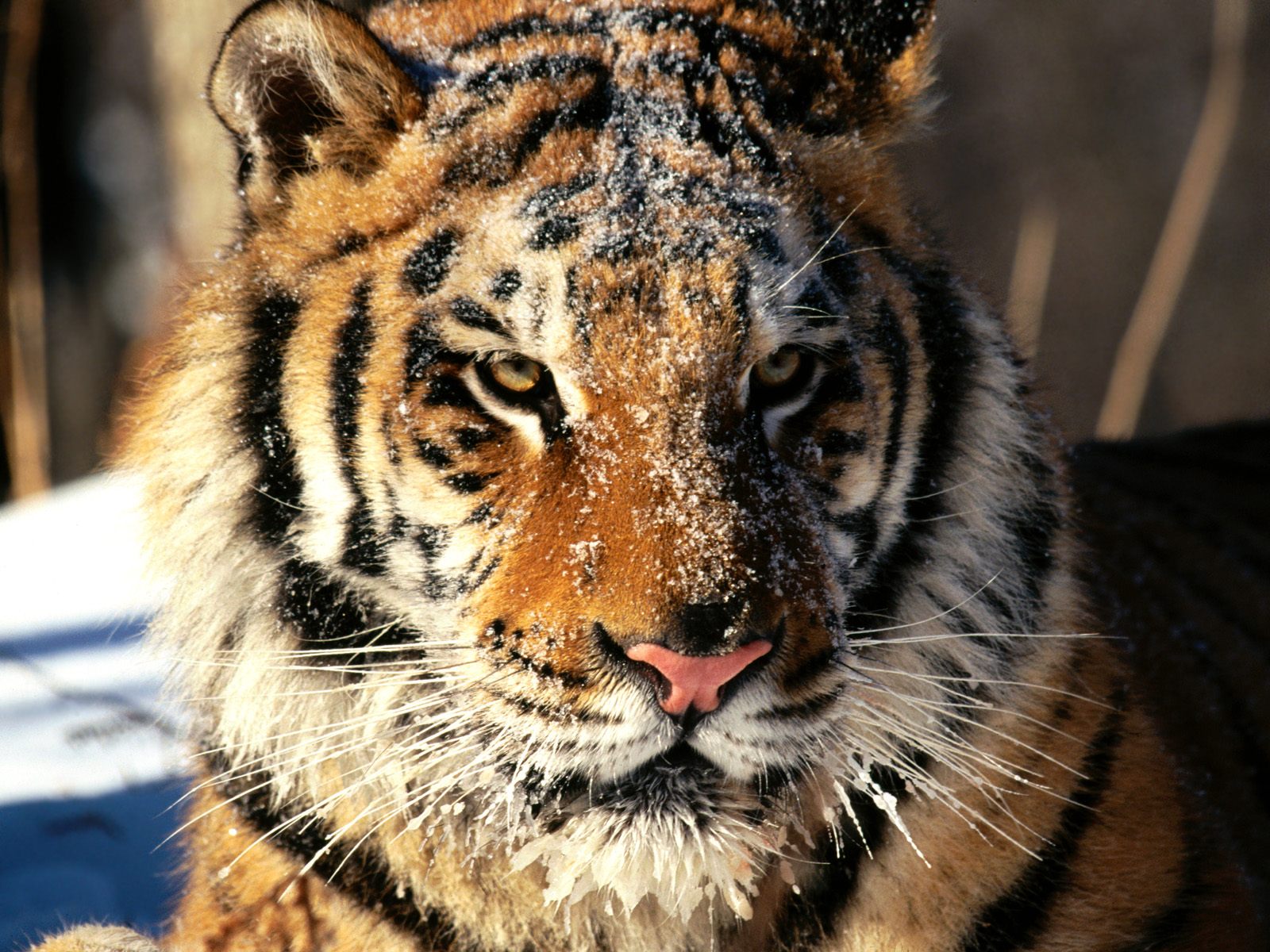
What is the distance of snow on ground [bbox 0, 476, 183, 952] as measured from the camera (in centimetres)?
205

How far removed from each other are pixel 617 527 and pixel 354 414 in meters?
0.37

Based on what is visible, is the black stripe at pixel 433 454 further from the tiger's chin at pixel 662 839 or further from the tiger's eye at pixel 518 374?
the tiger's chin at pixel 662 839

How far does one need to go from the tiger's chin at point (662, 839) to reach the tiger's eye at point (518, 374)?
417 mm

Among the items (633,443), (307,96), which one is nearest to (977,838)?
(633,443)

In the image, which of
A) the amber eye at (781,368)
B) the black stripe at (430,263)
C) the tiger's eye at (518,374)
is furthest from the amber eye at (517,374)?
the amber eye at (781,368)

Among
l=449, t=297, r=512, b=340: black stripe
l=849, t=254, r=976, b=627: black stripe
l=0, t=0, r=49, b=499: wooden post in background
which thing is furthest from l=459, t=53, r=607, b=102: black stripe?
l=0, t=0, r=49, b=499: wooden post in background

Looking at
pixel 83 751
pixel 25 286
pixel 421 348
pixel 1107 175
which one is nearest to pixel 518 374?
pixel 421 348

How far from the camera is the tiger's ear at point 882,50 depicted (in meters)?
1.75

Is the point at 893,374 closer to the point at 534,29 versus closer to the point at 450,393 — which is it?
the point at 450,393

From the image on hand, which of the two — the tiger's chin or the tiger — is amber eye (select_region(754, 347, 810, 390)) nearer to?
the tiger

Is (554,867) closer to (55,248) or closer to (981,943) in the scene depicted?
(981,943)

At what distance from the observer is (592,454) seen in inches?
55.1

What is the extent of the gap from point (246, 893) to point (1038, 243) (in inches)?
157

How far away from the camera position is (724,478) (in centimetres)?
138
